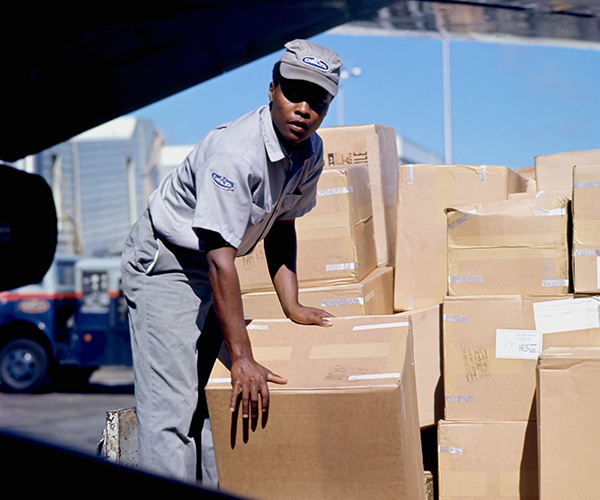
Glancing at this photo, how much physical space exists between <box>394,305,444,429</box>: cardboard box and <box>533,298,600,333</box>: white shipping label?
0.44 metres

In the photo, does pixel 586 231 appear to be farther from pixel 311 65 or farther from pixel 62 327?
pixel 62 327

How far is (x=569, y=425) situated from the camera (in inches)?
79.2

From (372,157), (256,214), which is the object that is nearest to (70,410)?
(372,157)

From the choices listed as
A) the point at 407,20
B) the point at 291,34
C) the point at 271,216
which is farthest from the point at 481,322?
the point at 407,20

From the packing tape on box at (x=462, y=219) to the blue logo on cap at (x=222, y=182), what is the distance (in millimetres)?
1096

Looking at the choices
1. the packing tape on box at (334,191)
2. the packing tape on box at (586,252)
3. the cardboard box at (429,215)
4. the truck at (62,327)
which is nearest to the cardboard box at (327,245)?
the packing tape on box at (334,191)

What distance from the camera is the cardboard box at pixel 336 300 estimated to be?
254cm

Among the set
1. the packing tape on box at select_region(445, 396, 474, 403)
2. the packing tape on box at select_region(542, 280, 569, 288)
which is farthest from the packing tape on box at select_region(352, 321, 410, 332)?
the packing tape on box at select_region(542, 280, 569, 288)

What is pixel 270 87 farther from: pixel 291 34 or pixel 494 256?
pixel 291 34

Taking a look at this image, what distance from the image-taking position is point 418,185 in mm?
2857

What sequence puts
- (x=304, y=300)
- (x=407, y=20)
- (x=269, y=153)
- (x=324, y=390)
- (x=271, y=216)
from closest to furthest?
(x=324, y=390), (x=269, y=153), (x=271, y=216), (x=304, y=300), (x=407, y=20)

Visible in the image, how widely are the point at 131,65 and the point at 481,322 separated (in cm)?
180

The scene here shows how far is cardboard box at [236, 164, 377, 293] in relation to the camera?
8.55 ft

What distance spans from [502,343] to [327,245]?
73cm
